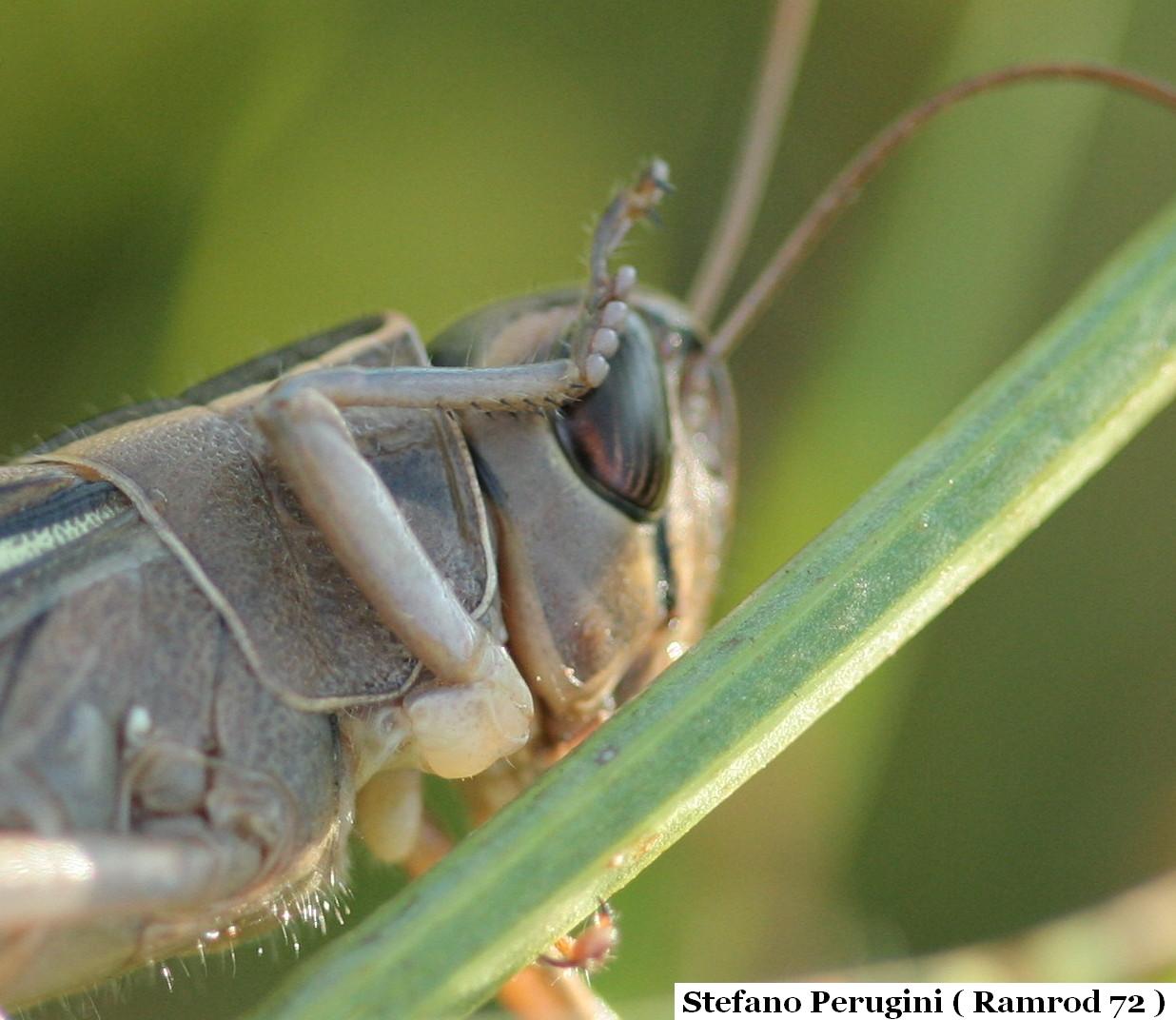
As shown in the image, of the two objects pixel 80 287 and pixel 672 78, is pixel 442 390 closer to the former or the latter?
pixel 80 287

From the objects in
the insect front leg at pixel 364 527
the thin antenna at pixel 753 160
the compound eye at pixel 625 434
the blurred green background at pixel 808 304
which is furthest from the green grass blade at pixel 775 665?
the blurred green background at pixel 808 304

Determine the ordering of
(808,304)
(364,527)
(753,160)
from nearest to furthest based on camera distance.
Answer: (364,527) < (753,160) < (808,304)

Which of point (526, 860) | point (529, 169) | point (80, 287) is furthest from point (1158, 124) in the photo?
point (526, 860)

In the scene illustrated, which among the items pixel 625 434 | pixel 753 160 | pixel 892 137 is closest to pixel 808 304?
pixel 753 160

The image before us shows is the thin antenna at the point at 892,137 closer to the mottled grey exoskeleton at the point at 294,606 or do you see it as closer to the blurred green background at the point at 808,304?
the mottled grey exoskeleton at the point at 294,606

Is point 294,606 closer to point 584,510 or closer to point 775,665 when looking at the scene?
point 584,510

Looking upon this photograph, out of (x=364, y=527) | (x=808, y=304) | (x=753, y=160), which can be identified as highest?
(x=753, y=160)
